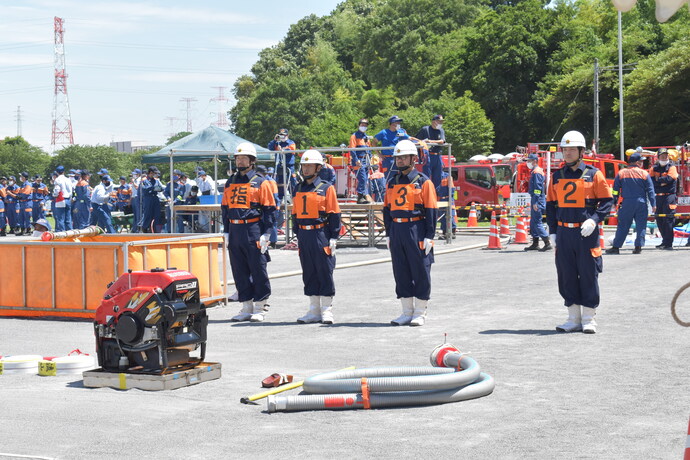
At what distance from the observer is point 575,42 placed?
65.8m

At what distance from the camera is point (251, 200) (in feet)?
43.4

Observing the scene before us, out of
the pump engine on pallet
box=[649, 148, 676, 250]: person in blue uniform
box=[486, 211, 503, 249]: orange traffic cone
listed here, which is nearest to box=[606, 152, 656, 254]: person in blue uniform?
box=[649, 148, 676, 250]: person in blue uniform

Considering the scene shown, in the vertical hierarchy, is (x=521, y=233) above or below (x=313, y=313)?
above

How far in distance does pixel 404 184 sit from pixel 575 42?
56365 mm

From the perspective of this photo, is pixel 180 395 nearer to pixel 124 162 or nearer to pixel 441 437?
pixel 441 437

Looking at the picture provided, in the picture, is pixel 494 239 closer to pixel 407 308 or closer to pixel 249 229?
pixel 407 308

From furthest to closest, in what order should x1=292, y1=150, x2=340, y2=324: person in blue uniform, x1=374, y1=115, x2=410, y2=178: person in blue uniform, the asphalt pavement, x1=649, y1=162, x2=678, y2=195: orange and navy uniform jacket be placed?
x1=374, y1=115, x2=410, y2=178: person in blue uniform
x1=649, y1=162, x2=678, y2=195: orange and navy uniform jacket
x1=292, y1=150, x2=340, y2=324: person in blue uniform
the asphalt pavement

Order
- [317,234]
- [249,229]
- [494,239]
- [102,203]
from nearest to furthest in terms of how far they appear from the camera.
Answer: [317,234]
[249,229]
[494,239]
[102,203]

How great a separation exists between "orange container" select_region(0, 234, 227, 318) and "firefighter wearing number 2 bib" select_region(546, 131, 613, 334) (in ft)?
17.6

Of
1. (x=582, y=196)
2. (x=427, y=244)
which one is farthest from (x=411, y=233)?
(x=582, y=196)

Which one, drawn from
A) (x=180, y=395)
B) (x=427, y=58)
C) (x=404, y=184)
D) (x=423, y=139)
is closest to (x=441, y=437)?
(x=180, y=395)

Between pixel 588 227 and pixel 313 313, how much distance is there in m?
3.73

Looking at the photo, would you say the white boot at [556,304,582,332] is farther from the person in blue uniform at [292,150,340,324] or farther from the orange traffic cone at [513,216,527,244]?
the orange traffic cone at [513,216,527,244]

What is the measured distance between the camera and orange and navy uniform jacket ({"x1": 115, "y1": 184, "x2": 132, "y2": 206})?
32.9 meters
